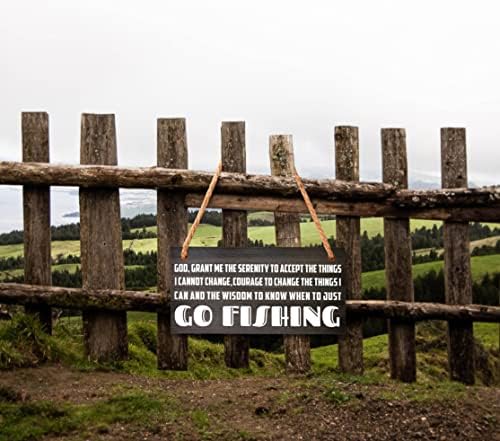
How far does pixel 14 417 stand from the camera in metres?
7.43

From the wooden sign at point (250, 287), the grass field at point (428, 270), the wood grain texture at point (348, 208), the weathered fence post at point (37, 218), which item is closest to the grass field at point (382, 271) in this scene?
the grass field at point (428, 270)

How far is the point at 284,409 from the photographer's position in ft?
24.8

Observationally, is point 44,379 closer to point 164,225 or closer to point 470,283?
point 164,225

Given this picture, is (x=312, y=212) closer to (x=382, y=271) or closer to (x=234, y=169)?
(x=234, y=169)

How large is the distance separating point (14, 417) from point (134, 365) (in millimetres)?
3142

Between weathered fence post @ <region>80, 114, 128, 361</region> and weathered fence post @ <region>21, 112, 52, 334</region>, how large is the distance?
624mm

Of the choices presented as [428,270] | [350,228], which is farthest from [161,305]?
[428,270]

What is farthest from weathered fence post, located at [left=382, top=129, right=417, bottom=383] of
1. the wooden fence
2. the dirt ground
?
the dirt ground

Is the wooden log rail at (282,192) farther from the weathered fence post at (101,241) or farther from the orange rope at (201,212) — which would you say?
the weathered fence post at (101,241)

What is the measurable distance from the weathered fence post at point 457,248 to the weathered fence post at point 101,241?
193 inches

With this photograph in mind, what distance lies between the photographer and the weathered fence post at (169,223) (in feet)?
33.0

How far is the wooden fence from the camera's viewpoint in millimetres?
9945

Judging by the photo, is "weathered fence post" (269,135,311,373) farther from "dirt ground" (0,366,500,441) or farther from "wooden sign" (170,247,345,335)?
"dirt ground" (0,366,500,441)

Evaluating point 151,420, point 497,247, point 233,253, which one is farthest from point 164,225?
point 497,247
